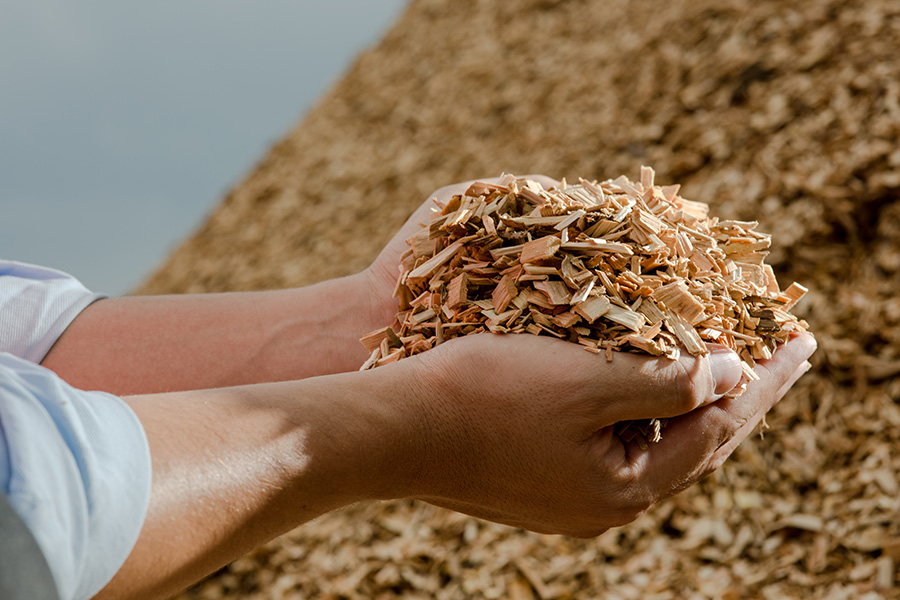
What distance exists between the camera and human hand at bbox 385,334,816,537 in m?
1.17

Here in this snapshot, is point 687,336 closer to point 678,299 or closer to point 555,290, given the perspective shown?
point 678,299

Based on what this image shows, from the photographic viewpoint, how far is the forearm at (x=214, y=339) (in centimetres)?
154

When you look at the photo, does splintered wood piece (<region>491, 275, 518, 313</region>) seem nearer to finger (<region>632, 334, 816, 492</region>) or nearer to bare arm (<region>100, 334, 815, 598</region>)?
bare arm (<region>100, 334, 815, 598</region>)

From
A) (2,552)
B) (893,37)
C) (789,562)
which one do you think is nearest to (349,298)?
(2,552)

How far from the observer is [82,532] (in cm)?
76

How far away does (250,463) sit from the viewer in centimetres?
94

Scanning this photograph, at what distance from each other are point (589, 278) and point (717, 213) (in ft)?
6.34

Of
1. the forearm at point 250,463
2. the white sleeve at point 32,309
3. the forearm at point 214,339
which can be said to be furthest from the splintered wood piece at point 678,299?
the white sleeve at point 32,309

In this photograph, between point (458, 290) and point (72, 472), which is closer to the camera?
point (72, 472)

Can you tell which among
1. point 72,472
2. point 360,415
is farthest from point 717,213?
point 72,472

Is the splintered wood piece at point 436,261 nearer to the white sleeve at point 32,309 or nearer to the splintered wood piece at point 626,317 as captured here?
the splintered wood piece at point 626,317

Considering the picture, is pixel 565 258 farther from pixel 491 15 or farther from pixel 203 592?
pixel 491 15

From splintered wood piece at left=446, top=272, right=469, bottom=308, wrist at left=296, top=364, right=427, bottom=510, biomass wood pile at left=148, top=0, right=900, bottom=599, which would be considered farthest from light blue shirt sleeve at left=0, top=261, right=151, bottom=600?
biomass wood pile at left=148, top=0, right=900, bottom=599

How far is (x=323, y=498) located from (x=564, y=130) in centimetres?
345
